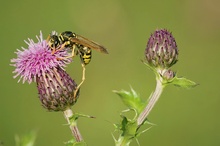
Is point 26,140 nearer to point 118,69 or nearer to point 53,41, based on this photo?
point 53,41

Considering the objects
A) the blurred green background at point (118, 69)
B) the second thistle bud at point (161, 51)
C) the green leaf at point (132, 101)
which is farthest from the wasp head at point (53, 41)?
the blurred green background at point (118, 69)

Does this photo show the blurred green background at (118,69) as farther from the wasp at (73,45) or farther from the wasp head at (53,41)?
the wasp head at (53,41)

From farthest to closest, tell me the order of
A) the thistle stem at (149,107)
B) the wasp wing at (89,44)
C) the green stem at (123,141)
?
1. the wasp wing at (89,44)
2. the thistle stem at (149,107)
3. the green stem at (123,141)

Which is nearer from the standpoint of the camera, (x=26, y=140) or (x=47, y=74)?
(x=26, y=140)

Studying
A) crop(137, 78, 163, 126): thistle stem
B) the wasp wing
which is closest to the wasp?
the wasp wing

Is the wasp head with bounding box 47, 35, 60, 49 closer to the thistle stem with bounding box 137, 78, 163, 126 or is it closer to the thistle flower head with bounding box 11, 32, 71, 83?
the thistle flower head with bounding box 11, 32, 71, 83

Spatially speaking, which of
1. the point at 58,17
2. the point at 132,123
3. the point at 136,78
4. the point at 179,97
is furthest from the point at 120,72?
the point at 132,123

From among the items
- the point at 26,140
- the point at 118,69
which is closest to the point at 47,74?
the point at 26,140
